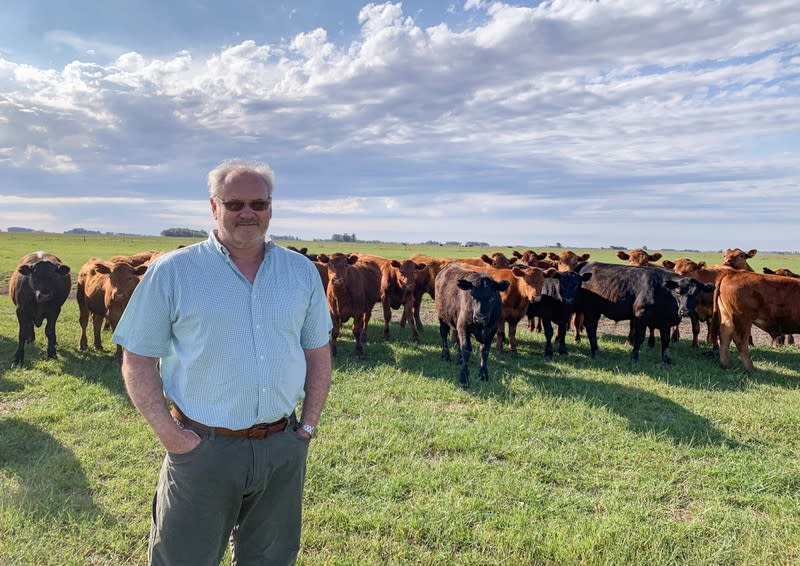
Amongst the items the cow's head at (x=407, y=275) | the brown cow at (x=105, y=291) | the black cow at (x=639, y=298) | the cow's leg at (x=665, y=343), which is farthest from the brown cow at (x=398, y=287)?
the brown cow at (x=105, y=291)

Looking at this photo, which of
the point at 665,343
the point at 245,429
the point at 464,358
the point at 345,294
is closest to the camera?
the point at 245,429

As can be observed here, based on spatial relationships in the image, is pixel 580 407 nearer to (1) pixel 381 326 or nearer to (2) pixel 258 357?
(2) pixel 258 357

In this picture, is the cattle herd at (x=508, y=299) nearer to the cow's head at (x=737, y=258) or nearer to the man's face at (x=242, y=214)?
the cow's head at (x=737, y=258)

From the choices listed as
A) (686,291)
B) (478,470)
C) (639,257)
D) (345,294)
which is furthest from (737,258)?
(478,470)

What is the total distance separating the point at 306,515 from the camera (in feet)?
14.1

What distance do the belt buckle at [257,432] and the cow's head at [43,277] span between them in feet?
29.9

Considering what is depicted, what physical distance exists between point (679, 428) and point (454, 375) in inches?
141

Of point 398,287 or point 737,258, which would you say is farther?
point 737,258

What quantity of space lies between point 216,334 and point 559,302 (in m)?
9.64

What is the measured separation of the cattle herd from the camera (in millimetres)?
9375

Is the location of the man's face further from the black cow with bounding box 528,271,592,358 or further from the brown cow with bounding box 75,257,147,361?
the black cow with bounding box 528,271,592,358

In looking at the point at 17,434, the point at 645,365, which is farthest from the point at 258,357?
the point at 645,365

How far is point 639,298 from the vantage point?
36.0 ft

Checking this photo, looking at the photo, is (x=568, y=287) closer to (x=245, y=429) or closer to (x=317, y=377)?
(x=317, y=377)
